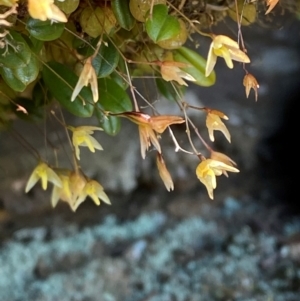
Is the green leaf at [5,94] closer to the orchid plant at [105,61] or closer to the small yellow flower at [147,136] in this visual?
the orchid plant at [105,61]

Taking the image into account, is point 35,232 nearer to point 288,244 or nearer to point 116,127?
point 288,244

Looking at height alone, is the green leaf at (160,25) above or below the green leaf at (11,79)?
above

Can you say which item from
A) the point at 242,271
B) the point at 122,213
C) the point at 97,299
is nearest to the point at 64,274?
the point at 97,299

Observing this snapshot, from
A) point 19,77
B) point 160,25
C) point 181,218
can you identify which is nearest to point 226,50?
point 160,25

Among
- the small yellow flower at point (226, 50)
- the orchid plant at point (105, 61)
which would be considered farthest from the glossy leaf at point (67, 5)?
the small yellow flower at point (226, 50)

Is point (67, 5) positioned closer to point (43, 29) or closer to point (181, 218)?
point (43, 29)

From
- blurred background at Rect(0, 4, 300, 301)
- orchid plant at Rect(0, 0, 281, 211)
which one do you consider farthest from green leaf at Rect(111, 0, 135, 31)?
blurred background at Rect(0, 4, 300, 301)
